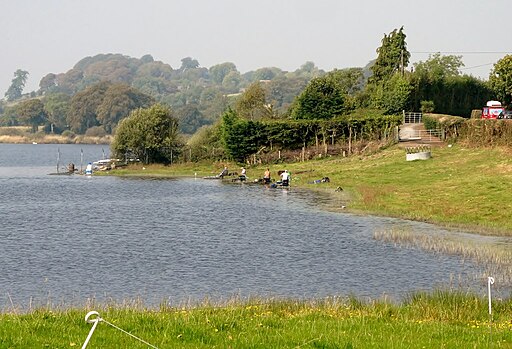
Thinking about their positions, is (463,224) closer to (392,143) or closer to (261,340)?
(261,340)

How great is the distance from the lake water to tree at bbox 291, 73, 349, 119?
4207 centimetres

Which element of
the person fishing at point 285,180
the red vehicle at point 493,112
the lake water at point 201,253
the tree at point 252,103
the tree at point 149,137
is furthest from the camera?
the tree at point 252,103

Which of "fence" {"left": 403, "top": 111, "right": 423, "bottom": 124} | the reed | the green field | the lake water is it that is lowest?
the lake water

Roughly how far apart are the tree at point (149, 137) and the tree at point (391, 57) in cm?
3236

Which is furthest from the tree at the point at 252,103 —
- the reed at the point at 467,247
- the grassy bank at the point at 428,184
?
the reed at the point at 467,247

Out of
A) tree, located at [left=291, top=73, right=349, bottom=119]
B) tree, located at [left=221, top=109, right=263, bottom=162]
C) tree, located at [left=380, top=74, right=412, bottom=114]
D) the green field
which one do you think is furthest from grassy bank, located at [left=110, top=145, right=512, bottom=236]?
tree, located at [left=291, top=73, right=349, bottom=119]

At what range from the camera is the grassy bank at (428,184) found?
5000 centimetres

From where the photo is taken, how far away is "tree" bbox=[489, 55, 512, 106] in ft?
364

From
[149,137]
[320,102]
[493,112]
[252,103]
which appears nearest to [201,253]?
[493,112]

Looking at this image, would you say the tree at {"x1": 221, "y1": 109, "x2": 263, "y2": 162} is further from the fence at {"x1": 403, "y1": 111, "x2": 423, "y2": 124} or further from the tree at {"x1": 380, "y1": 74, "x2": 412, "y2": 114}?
the fence at {"x1": 403, "y1": 111, "x2": 423, "y2": 124}

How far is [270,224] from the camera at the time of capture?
54.1m

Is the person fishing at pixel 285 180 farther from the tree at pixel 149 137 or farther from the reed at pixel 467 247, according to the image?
the tree at pixel 149 137

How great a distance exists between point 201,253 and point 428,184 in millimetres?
27607

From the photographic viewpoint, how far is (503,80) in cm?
11200
